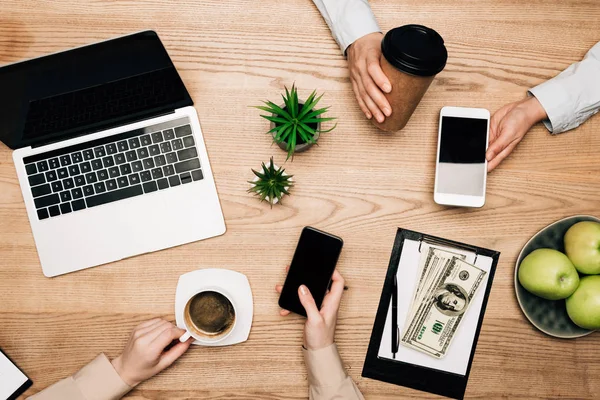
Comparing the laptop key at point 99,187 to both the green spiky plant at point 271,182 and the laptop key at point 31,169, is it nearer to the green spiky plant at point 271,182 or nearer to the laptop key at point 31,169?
the laptop key at point 31,169

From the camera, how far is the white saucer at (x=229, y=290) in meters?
0.96

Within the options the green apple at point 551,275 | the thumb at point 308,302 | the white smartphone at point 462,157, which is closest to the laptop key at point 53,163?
the thumb at point 308,302

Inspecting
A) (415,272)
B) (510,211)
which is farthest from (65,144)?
(510,211)

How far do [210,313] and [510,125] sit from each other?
2.43 ft

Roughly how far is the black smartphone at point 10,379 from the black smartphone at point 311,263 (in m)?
0.58

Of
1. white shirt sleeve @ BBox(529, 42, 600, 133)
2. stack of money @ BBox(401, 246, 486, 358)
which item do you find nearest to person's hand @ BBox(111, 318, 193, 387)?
stack of money @ BBox(401, 246, 486, 358)

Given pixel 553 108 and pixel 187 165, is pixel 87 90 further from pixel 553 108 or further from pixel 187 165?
pixel 553 108

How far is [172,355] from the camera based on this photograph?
0.94m

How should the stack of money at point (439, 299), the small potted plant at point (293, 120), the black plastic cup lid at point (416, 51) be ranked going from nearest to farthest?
the black plastic cup lid at point (416, 51) < the small potted plant at point (293, 120) < the stack of money at point (439, 299)

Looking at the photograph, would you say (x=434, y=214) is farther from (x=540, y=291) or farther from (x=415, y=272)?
(x=540, y=291)

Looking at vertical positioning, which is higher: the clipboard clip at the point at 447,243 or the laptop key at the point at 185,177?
the laptop key at the point at 185,177

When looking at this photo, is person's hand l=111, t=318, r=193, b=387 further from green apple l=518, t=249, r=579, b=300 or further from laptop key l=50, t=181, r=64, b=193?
green apple l=518, t=249, r=579, b=300

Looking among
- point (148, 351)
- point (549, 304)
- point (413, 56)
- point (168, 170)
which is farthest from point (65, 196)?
point (549, 304)

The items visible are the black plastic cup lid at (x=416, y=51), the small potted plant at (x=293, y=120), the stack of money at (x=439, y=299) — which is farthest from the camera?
the stack of money at (x=439, y=299)
